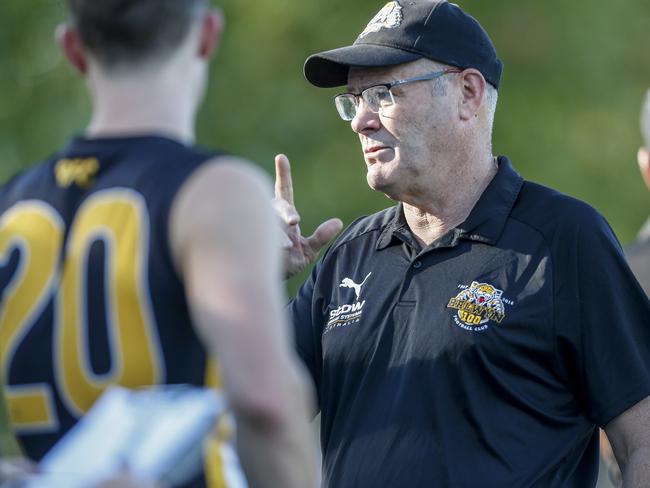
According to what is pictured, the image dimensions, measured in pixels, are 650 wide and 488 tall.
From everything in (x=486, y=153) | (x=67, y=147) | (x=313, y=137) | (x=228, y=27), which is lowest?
(x=313, y=137)

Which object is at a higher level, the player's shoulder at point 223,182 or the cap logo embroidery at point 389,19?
the player's shoulder at point 223,182

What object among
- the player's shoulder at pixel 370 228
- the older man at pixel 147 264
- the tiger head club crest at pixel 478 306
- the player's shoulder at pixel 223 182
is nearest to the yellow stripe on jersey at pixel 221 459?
the older man at pixel 147 264

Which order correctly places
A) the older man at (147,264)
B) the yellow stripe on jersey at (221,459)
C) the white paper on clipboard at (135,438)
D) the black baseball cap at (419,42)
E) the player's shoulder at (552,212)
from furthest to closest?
the black baseball cap at (419,42) < the player's shoulder at (552,212) < the yellow stripe on jersey at (221,459) < the older man at (147,264) < the white paper on clipboard at (135,438)

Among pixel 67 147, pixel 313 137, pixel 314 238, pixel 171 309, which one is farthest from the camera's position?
pixel 313 137

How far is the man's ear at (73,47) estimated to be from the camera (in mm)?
2875

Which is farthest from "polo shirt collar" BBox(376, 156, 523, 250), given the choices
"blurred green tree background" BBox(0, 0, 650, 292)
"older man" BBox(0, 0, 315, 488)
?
"blurred green tree background" BBox(0, 0, 650, 292)

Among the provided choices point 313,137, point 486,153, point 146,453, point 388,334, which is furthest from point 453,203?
point 313,137

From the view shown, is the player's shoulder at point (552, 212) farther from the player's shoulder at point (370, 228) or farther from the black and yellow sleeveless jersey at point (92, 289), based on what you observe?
the black and yellow sleeveless jersey at point (92, 289)

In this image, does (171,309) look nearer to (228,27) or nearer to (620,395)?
(620,395)

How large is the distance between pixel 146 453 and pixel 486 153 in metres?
2.65

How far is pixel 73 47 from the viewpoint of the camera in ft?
9.53

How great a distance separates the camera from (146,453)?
8.14 ft

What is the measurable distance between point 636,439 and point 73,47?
90.2 inches

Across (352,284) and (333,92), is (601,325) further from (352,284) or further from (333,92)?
(333,92)
